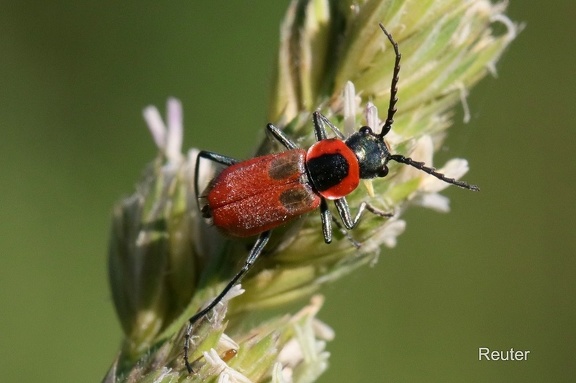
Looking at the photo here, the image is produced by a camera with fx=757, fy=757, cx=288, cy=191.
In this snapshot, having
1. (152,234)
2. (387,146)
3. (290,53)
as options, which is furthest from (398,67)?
(152,234)

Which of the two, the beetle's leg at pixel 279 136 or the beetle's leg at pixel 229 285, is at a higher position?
the beetle's leg at pixel 279 136

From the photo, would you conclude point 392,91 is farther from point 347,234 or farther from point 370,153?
point 347,234

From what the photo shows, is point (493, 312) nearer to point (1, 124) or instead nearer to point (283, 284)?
point (283, 284)

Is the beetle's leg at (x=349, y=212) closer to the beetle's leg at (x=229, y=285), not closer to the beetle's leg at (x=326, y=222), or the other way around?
the beetle's leg at (x=326, y=222)

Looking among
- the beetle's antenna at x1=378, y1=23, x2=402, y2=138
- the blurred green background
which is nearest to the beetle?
the beetle's antenna at x1=378, y1=23, x2=402, y2=138

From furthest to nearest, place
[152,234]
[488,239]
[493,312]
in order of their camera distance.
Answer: [488,239], [493,312], [152,234]

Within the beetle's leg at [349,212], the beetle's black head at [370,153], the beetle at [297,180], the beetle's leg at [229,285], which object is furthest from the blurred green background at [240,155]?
the beetle's leg at [229,285]

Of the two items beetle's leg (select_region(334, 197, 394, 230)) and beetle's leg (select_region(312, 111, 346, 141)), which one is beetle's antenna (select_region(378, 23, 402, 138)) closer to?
beetle's leg (select_region(312, 111, 346, 141))
